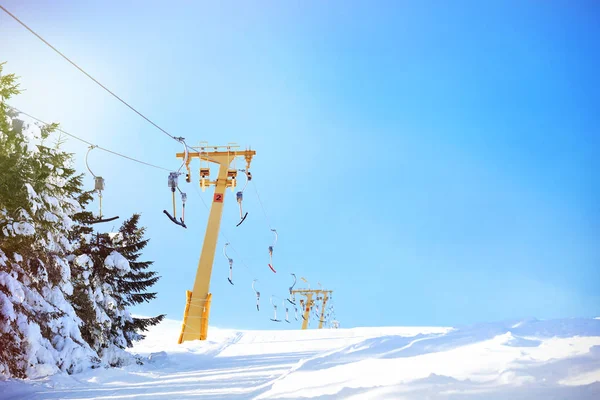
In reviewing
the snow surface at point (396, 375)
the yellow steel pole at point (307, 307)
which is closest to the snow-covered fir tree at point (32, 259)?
the snow surface at point (396, 375)

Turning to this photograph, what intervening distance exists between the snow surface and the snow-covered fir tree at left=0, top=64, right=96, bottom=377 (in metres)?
0.53

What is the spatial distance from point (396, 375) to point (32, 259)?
786 cm

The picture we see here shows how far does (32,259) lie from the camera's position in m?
9.33

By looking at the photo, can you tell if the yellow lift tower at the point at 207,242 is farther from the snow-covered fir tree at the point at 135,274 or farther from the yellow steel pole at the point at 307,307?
the yellow steel pole at the point at 307,307

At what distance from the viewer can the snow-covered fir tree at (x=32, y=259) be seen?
8.28 meters

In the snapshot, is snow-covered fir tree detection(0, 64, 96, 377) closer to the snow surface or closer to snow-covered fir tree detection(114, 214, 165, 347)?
the snow surface

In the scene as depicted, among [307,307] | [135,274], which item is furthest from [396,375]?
[307,307]

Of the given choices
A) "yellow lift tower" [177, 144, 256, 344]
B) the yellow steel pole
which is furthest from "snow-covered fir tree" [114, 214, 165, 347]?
the yellow steel pole

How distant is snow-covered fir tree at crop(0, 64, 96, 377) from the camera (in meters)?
8.28

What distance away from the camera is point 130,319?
15.7 metres

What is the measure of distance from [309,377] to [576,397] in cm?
420

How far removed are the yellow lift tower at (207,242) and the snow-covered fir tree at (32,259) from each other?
829 cm

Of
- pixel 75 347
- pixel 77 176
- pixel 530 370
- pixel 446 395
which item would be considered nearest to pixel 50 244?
pixel 75 347

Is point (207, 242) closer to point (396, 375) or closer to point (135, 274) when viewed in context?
point (135, 274)
